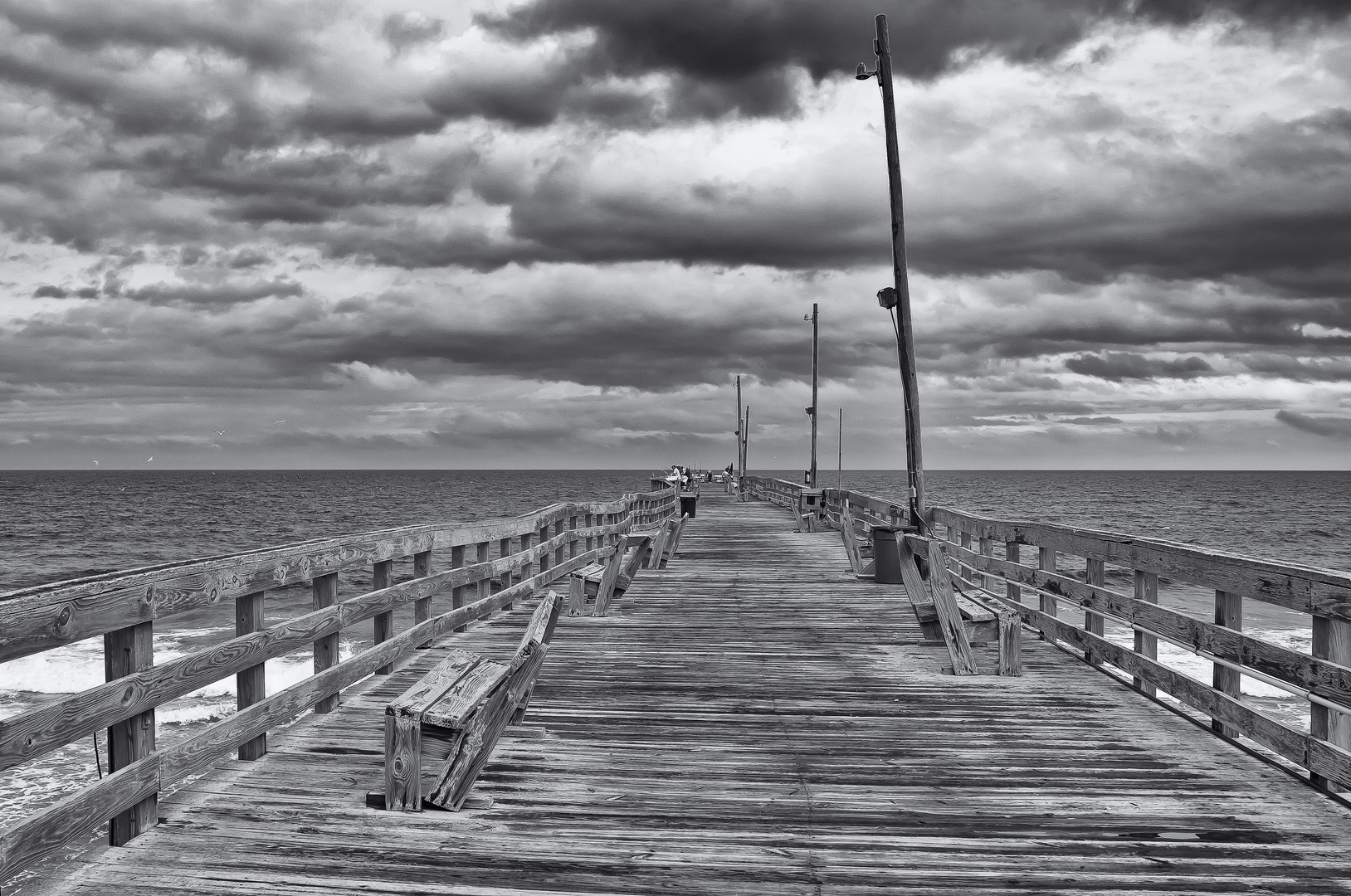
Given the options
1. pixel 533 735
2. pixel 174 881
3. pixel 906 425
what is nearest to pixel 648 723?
pixel 533 735

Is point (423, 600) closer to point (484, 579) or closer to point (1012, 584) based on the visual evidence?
point (484, 579)

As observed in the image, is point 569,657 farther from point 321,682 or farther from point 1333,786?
point 1333,786

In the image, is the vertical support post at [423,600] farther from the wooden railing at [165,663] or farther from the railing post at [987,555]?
the railing post at [987,555]

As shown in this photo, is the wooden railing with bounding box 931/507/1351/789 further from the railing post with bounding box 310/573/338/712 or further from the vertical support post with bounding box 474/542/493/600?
the vertical support post with bounding box 474/542/493/600

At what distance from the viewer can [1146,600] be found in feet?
24.0

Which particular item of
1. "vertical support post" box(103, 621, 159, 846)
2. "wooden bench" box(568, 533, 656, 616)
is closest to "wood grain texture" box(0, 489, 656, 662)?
"vertical support post" box(103, 621, 159, 846)

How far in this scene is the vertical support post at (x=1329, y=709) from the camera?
4.88m

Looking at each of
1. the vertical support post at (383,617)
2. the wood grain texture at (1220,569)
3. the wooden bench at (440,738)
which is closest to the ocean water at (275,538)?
the vertical support post at (383,617)

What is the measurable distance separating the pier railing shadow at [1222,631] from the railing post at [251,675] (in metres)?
5.32

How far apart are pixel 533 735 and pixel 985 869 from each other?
2821 mm

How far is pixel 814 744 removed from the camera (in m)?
5.80

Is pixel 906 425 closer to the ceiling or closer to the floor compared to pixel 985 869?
closer to the ceiling

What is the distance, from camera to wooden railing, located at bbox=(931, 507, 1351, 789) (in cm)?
489

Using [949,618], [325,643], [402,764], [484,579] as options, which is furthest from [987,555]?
[402,764]
